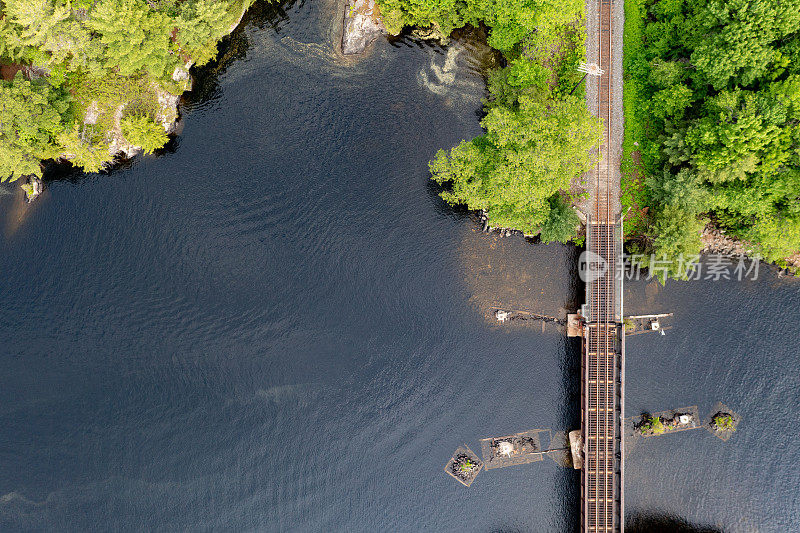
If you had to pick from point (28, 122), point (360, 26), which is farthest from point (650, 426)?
point (28, 122)

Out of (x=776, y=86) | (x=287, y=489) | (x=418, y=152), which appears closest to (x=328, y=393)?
(x=287, y=489)

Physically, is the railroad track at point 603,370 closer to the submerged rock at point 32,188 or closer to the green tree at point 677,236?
the green tree at point 677,236

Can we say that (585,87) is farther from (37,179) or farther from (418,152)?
(37,179)

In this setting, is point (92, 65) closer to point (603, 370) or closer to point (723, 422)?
point (603, 370)

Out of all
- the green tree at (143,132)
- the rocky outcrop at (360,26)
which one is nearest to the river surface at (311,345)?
the rocky outcrop at (360,26)

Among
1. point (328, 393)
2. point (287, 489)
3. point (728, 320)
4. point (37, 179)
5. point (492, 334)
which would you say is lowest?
point (287, 489)
